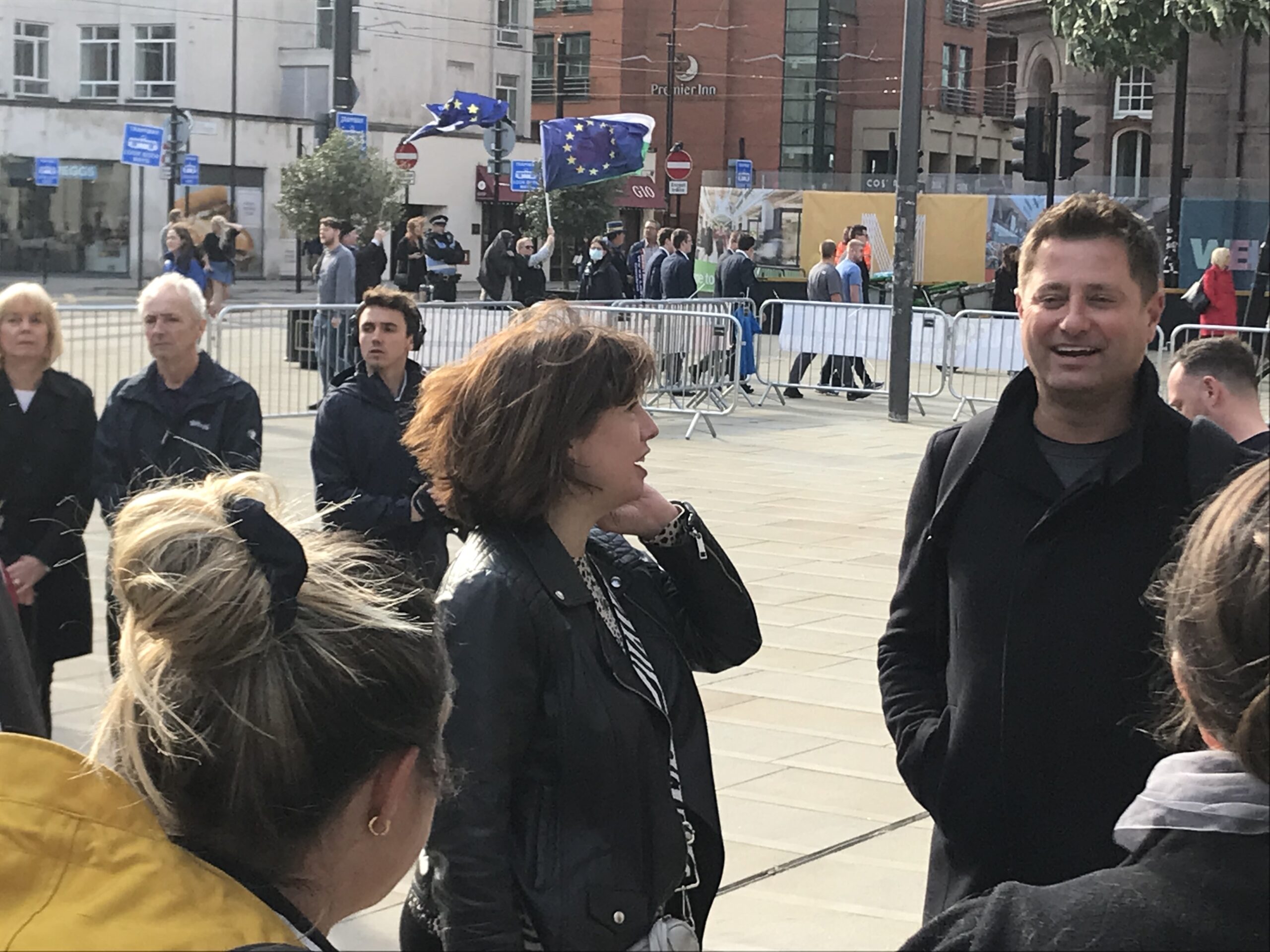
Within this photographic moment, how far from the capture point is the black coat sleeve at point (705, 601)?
3.15 metres

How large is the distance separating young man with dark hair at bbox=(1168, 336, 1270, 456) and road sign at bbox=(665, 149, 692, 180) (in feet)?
150

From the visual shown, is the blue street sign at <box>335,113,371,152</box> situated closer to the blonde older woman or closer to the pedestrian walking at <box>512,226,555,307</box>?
the pedestrian walking at <box>512,226,555,307</box>

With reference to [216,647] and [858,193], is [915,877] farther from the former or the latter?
[858,193]

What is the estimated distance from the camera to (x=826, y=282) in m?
21.3

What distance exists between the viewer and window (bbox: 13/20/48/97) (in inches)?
2181

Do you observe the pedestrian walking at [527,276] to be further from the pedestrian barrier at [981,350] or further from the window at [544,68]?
the window at [544,68]

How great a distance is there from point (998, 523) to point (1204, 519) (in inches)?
57.2

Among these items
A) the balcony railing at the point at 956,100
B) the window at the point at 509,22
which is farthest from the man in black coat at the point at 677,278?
the balcony railing at the point at 956,100

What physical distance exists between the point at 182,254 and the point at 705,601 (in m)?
19.4

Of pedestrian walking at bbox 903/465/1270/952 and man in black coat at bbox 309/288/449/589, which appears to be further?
man in black coat at bbox 309/288/449/589

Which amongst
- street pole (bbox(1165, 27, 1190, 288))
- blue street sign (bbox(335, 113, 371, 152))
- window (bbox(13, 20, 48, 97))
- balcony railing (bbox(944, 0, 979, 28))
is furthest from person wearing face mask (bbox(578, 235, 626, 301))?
balcony railing (bbox(944, 0, 979, 28))

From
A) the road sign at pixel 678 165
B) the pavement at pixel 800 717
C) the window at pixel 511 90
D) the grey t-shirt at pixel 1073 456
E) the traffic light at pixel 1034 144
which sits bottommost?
the pavement at pixel 800 717

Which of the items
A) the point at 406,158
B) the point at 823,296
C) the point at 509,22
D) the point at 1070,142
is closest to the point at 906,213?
the point at 823,296

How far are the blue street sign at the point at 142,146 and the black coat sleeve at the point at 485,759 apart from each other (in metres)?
33.0
